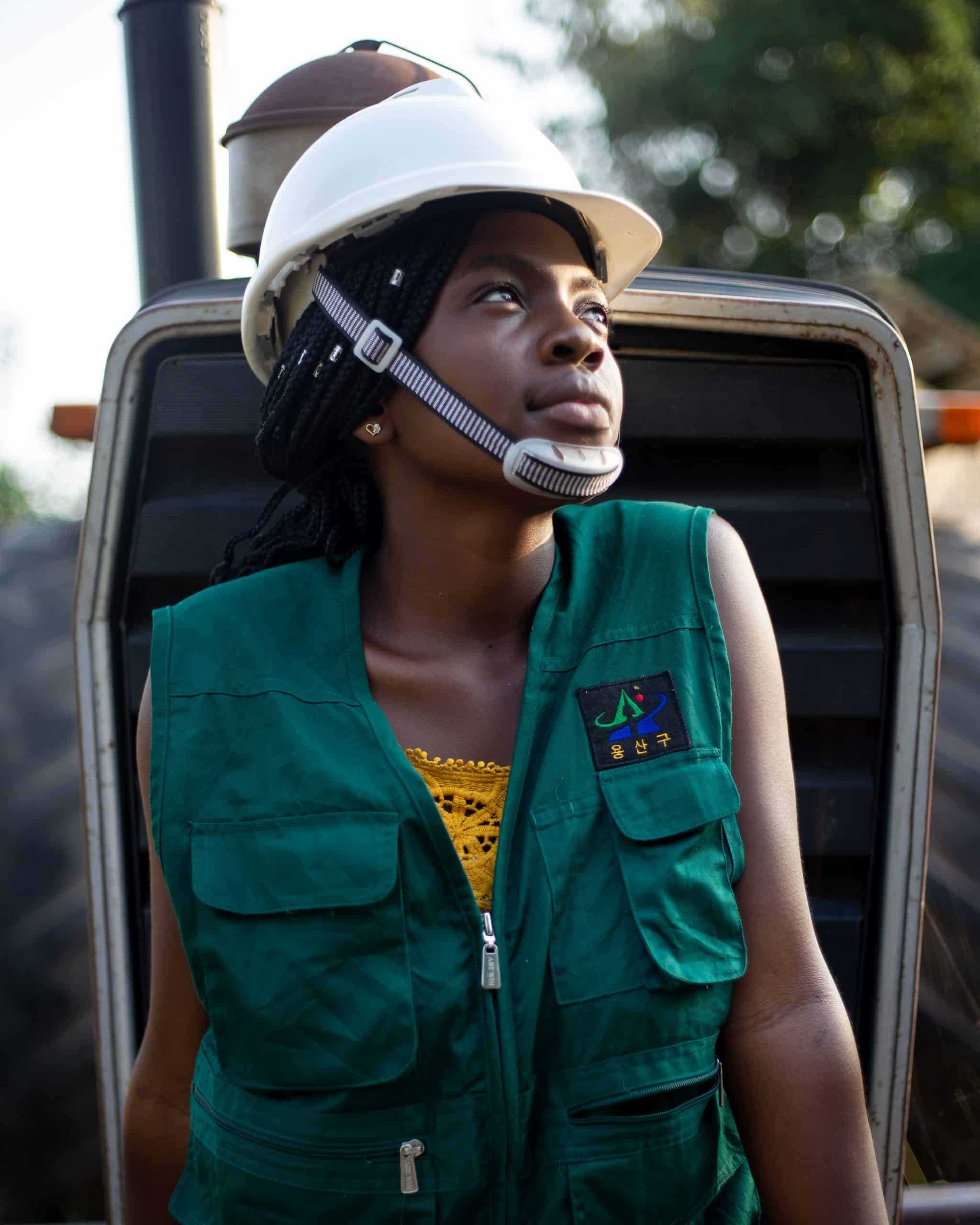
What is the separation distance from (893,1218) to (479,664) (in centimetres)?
99

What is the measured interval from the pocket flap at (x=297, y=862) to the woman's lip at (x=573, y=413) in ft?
1.53

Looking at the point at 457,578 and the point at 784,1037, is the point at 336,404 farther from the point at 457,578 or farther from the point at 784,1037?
the point at 784,1037

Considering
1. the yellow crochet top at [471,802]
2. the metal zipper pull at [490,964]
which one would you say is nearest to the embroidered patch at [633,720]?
the yellow crochet top at [471,802]

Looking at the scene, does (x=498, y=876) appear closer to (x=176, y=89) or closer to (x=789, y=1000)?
(x=789, y=1000)

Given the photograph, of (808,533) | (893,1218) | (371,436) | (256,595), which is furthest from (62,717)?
(893,1218)

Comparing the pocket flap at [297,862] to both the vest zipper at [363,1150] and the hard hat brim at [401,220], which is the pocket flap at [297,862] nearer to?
the vest zipper at [363,1150]

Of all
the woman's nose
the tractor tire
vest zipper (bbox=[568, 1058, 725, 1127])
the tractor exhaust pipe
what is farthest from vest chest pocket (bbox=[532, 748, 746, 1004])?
the tractor exhaust pipe

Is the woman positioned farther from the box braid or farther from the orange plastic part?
the orange plastic part

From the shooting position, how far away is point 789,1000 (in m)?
1.35

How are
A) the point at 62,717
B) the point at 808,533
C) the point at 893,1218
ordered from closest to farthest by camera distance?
the point at 893,1218 → the point at 808,533 → the point at 62,717

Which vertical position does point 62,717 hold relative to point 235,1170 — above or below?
above

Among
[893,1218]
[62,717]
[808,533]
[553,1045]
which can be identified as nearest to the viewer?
[553,1045]

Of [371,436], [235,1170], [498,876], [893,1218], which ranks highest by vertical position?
[371,436]

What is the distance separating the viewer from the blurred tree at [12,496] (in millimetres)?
10148
